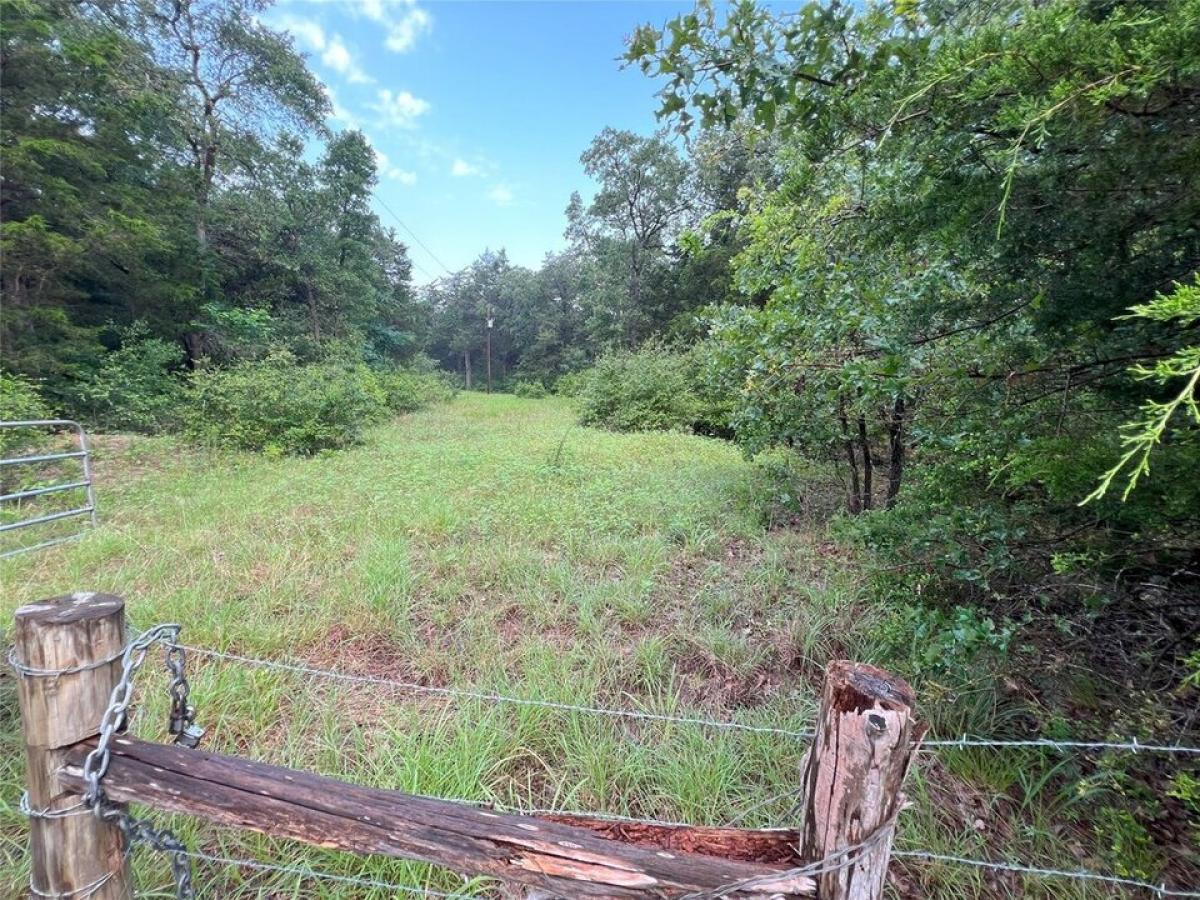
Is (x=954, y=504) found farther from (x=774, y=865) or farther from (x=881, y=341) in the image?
(x=774, y=865)

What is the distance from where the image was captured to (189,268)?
11602 millimetres

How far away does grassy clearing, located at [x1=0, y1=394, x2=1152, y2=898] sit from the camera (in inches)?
58.3

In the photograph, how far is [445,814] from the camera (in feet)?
2.90

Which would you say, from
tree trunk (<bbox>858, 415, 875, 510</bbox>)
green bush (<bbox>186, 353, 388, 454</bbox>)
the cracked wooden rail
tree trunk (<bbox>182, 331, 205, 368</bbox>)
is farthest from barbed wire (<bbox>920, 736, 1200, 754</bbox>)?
tree trunk (<bbox>182, 331, 205, 368</bbox>)

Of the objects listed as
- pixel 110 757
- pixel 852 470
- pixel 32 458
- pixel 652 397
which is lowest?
pixel 110 757

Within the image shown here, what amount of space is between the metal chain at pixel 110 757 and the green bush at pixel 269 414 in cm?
653

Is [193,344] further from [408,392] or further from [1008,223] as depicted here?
[1008,223]

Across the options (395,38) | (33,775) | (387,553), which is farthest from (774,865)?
(395,38)

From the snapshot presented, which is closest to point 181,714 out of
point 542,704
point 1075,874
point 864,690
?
point 542,704

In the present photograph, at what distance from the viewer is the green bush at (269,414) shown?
22.5 feet

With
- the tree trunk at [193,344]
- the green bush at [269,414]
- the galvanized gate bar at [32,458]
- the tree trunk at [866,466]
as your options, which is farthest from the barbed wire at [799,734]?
the tree trunk at [193,344]

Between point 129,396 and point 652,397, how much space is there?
31.0 ft

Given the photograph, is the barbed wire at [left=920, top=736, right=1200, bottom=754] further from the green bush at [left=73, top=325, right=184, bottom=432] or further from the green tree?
the green tree

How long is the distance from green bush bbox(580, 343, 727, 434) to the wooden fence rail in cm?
886
